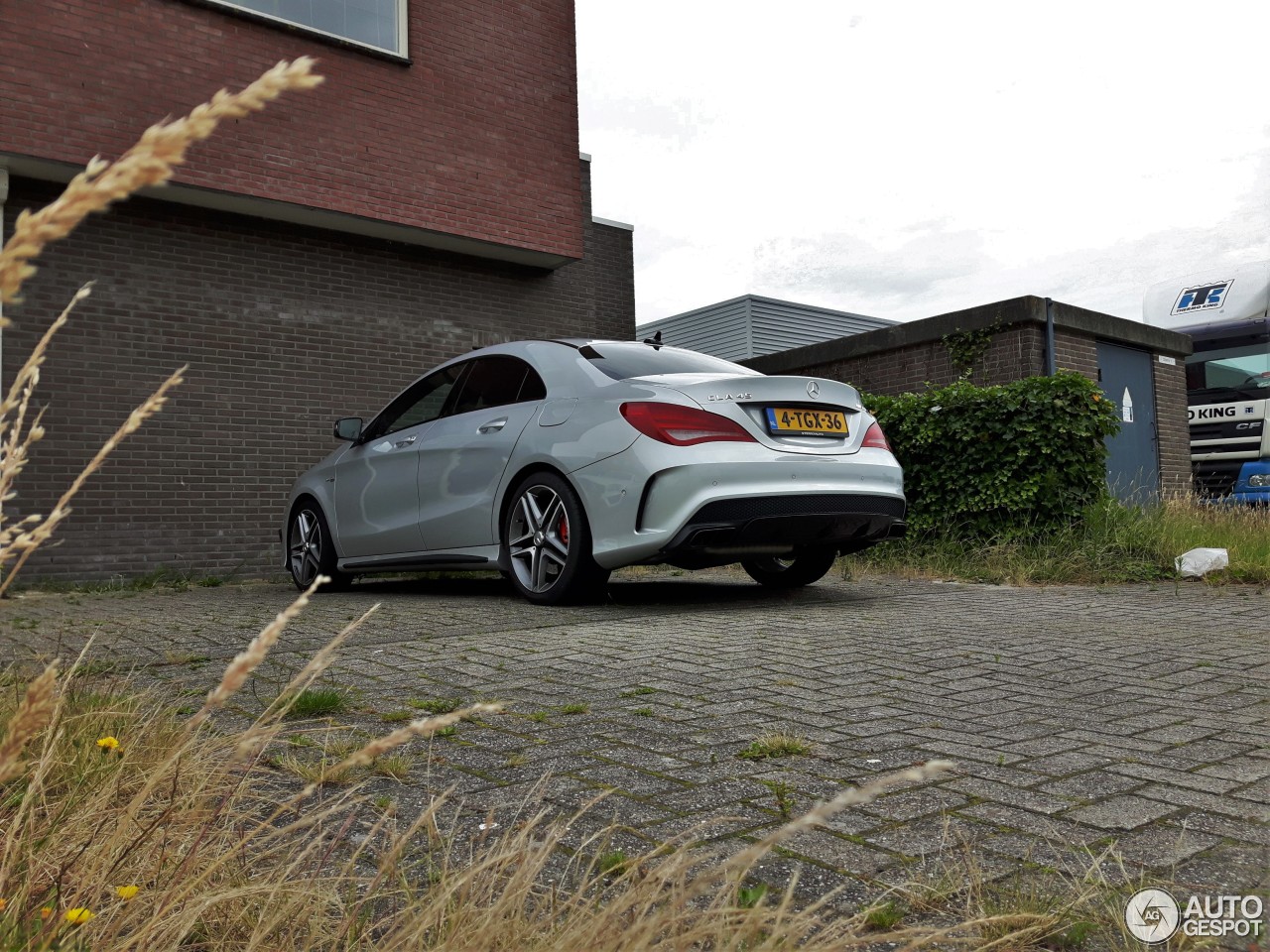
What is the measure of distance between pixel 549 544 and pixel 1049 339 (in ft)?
22.5

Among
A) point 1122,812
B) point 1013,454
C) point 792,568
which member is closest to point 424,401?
point 792,568

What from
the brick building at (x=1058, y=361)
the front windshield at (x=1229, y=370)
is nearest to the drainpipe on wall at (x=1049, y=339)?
the brick building at (x=1058, y=361)

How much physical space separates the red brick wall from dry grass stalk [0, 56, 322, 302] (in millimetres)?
8850

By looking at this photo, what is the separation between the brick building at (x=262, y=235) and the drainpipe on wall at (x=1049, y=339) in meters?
5.34

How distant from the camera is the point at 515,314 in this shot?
42.2 ft

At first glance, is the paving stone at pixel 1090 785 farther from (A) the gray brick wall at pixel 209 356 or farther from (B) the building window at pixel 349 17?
(B) the building window at pixel 349 17

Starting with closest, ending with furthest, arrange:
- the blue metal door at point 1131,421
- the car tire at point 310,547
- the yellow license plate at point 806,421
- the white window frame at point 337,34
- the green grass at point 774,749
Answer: the green grass at point 774,749
the yellow license plate at point 806,421
the car tire at point 310,547
the white window frame at point 337,34
the blue metal door at point 1131,421

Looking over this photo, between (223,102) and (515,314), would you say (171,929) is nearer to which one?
(223,102)

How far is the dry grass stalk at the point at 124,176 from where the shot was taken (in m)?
0.87

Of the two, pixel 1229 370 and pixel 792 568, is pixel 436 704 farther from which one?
pixel 1229 370

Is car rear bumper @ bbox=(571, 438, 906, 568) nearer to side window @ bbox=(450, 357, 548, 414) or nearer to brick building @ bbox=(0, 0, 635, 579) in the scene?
side window @ bbox=(450, 357, 548, 414)

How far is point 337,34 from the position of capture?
1109cm

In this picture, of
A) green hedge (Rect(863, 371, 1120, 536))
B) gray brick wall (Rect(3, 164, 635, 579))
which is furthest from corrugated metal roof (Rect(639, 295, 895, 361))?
green hedge (Rect(863, 371, 1120, 536))

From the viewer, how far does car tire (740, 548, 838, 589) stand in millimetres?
7102
